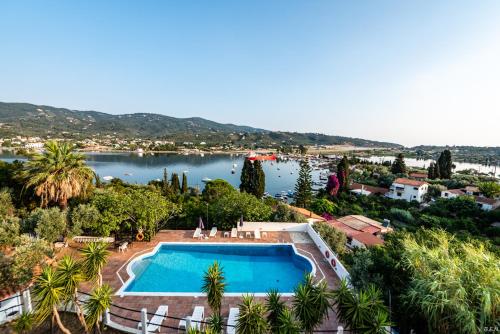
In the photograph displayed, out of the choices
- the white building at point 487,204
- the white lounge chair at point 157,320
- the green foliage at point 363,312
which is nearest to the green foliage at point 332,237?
the green foliage at point 363,312

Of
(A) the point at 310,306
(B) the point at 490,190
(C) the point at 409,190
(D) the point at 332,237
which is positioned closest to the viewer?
(A) the point at 310,306

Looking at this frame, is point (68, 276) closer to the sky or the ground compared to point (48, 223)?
closer to the sky

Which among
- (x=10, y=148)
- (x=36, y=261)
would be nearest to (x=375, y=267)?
(x=36, y=261)

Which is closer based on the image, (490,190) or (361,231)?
(361,231)

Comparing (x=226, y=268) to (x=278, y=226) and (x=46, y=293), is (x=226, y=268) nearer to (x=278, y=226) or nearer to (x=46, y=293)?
(x=278, y=226)

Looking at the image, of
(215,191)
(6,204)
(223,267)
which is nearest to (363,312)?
(223,267)

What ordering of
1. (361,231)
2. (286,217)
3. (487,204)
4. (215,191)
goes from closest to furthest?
(286,217)
(361,231)
(215,191)
(487,204)

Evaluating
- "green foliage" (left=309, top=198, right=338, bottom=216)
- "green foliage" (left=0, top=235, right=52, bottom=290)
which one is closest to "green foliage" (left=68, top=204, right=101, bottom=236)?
"green foliage" (left=0, top=235, right=52, bottom=290)

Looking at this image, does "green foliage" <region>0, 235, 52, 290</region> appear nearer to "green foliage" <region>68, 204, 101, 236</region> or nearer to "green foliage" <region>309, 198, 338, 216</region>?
"green foliage" <region>68, 204, 101, 236</region>
